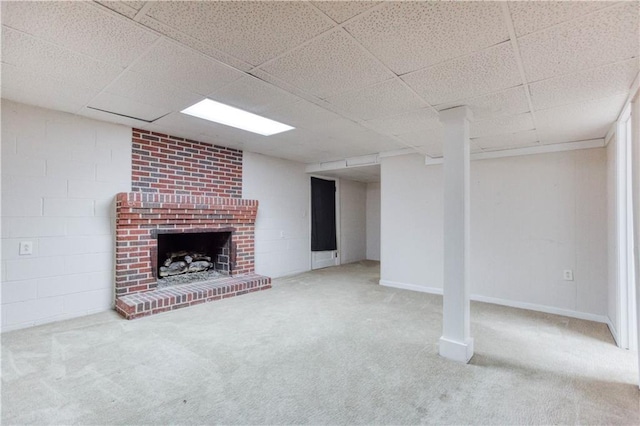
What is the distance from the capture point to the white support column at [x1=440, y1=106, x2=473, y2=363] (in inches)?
97.9

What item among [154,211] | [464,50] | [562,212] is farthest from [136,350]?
[562,212]

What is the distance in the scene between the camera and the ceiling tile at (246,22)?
149 cm

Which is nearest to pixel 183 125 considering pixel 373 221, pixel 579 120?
pixel 579 120

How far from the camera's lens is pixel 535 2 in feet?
4.56

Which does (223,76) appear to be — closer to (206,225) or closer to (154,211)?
(154,211)

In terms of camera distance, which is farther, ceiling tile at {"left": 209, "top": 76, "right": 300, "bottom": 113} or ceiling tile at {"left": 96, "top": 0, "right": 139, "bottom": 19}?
ceiling tile at {"left": 209, "top": 76, "right": 300, "bottom": 113}

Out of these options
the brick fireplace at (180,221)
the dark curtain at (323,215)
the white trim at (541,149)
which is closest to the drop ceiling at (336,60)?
the white trim at (541,149)

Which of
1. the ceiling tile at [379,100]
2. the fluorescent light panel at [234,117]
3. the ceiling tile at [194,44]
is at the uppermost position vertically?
the fluorescent light panel at [234,117]

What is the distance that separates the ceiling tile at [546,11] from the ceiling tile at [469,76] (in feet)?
0.64

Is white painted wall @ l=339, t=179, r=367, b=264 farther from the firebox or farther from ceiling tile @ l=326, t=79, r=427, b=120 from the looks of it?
ceiling tile @ l=326, t=79, r=427, b=120

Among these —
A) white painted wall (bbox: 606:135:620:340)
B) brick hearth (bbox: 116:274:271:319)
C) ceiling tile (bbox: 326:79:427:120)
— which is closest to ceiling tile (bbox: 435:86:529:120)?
ceiling tile (bbox: 326:79:427:120)

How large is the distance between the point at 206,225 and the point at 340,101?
8.89 feet

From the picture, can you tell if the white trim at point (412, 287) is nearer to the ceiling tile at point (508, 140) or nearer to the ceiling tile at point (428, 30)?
the ceiling tile at point (508, 140)

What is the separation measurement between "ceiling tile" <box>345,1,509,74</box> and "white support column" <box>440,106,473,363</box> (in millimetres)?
861
